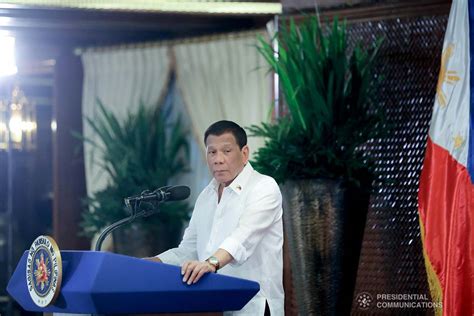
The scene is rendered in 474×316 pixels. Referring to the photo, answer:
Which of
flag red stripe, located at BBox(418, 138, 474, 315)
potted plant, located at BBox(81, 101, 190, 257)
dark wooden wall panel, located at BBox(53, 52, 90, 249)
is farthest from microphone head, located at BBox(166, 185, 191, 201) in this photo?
dark wooden wall panel, located at BBox(53, 52, 90, 249)

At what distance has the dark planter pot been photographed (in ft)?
12.8

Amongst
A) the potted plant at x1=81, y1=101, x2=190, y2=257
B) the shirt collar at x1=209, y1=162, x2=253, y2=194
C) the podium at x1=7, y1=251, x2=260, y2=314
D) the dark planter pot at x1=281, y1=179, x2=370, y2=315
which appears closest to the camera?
the podium at x1=7, y1=251, x2=260, y2=314

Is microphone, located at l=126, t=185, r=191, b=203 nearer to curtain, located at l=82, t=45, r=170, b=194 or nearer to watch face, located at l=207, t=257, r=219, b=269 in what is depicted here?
watch face, located at l=207, t=257, r=219, b=269

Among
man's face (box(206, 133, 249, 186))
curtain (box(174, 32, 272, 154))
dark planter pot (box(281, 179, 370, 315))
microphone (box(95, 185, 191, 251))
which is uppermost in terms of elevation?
curtain (box(174, 32, 272, 154))

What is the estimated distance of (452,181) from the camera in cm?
373

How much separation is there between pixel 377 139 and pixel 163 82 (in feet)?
6.94

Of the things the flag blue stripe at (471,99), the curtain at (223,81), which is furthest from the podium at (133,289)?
the curtain at (223,81)

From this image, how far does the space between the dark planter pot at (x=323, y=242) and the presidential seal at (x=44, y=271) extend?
1679 millimetres

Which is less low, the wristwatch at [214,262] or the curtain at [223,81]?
the curtain at [223,81]

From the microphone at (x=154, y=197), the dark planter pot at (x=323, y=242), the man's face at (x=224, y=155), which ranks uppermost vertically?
the man's face at (x=224, y=155)

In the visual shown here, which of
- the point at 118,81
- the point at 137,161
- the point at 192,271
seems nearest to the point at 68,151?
the point at 118,81

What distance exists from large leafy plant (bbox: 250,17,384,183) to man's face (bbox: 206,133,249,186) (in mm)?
1139

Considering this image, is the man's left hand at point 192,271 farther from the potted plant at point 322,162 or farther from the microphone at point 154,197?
the potted plant at point 322,162

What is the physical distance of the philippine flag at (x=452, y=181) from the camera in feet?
11.8
